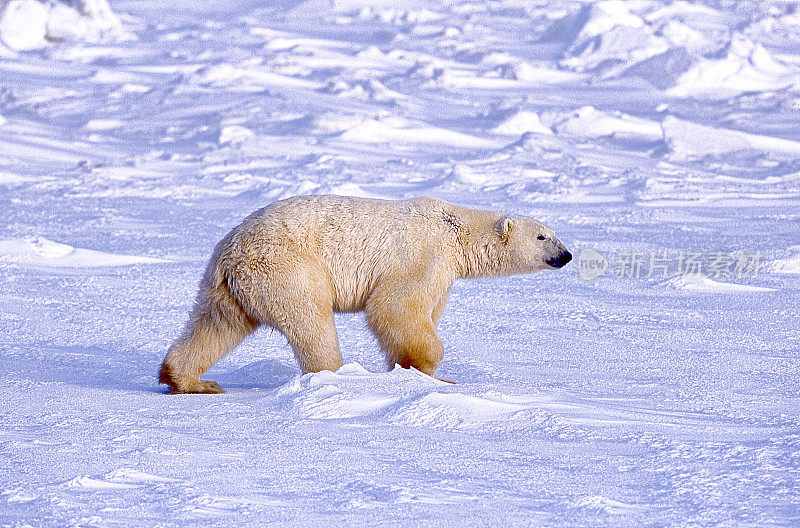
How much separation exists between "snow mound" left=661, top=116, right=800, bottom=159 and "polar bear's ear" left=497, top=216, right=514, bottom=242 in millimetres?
6907

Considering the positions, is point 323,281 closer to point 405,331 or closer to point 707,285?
point 405,331

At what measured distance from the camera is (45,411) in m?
3.61

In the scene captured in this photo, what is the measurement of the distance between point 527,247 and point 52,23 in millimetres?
17777

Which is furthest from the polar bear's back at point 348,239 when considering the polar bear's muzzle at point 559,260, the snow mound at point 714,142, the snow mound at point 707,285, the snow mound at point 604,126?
the snow mound at point 604,126

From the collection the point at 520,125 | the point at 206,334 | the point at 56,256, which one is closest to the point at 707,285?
the point at 206,334

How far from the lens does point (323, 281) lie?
4301mm

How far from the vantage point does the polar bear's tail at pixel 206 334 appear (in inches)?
167

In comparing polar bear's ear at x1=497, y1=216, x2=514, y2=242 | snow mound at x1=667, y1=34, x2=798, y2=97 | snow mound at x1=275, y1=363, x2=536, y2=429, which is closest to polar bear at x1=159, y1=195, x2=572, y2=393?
polar bear's ear at x1=497, y1=216, x2=514, y2=242

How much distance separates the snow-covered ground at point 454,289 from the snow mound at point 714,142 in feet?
0.11

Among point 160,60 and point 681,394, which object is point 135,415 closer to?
point 681,394

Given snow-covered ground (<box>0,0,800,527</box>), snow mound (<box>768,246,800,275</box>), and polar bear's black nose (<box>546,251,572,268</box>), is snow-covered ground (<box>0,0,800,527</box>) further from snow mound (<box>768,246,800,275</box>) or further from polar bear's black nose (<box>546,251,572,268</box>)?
polar bear's black nose (<box>546,251,572,268</box>)

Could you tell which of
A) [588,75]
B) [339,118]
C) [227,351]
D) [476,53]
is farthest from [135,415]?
[476,53]

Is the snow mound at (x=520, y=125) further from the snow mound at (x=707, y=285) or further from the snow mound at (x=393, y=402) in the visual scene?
the snow mound at (x=393, y=402)

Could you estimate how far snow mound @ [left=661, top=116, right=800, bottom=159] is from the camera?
1128 cm
